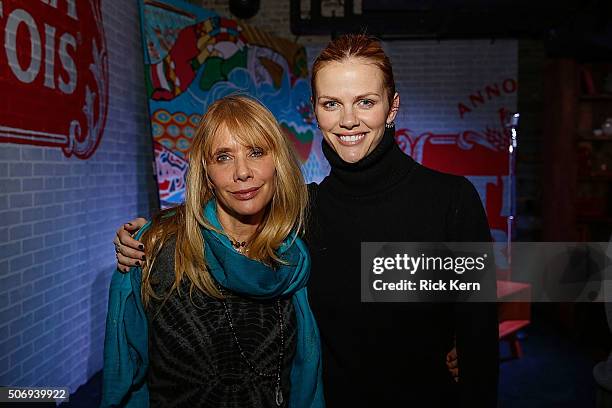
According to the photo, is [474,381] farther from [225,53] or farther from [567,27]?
[567,27]

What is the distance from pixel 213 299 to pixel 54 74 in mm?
2400

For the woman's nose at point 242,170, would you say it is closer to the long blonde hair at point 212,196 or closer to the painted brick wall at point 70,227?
A: the long blonde hair at point 212,196

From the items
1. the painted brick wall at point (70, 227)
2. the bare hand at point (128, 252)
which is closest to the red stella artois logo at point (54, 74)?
the painted brick wall at point (70, 227)

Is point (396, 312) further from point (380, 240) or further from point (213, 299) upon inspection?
point (213, 299)

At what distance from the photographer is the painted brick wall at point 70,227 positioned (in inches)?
117

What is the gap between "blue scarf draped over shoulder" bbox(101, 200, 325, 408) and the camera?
1.52 m

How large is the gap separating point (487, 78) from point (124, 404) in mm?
6338

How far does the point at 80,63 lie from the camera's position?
12.1 ft

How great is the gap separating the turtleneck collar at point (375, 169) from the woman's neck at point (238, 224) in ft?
0.95

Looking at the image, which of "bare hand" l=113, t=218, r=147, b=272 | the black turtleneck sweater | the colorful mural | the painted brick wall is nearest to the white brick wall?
the painted brick wall

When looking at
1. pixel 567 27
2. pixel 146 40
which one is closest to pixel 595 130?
pixel 567 27

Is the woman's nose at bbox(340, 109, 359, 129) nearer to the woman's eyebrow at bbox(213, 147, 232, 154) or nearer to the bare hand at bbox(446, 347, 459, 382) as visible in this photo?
the woman's eyebrow at bbox(213, 147, 232, 154)

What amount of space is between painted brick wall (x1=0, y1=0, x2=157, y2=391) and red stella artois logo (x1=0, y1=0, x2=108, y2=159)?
120 millimetres

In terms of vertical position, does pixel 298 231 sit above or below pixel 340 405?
above
